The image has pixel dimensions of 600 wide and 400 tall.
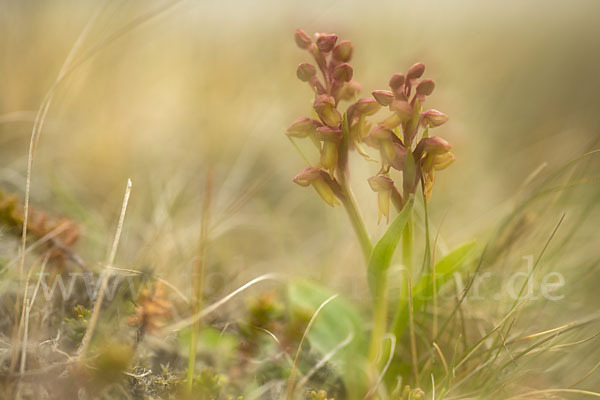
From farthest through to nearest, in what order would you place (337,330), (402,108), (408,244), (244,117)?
(244,117) → (337,330) → (408,244) → (402,108)

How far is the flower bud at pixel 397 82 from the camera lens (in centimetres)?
105

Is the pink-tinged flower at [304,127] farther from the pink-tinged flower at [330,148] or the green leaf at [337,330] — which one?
the green leaf at [337,330]

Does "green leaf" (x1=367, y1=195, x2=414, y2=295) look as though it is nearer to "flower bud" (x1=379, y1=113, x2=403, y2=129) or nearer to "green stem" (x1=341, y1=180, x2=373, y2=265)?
"green stem" (x1=341, y1=180, x2=373, y2=265)

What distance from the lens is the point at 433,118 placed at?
3.54 ft

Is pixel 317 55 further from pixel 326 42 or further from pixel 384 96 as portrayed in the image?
pixel 384 96

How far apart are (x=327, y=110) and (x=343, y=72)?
102mm

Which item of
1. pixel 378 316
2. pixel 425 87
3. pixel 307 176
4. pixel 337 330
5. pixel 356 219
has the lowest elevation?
pixel 337 330

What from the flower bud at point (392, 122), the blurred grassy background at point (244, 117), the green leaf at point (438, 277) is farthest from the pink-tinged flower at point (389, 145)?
the blurred grassy background at point (244, 117)

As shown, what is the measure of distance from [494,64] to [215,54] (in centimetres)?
213

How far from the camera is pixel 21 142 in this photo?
2412 millimetres

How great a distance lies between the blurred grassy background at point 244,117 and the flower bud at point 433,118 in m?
0.44

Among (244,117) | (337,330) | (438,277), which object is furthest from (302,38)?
(244,117)

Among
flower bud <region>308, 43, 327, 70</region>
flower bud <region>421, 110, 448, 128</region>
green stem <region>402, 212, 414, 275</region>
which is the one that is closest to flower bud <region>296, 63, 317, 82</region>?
flower bud <region>308, 43, 327, 70</region>

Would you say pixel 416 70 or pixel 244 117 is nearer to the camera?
pixel 416 70
